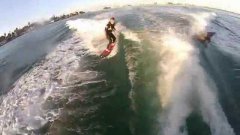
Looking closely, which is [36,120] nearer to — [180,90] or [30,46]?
[180,90]

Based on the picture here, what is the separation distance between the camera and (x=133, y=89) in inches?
814

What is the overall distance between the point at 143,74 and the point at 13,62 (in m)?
13.0

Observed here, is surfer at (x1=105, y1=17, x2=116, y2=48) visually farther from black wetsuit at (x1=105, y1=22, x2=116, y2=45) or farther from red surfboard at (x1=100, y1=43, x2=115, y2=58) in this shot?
red surfboard at (x1=100, y1=43, x2=115, y2=58)

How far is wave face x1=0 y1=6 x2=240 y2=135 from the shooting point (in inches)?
733

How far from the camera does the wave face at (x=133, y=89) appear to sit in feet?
61.1

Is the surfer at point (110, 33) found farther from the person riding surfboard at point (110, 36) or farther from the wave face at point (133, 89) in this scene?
the wave face at point (133, 89)

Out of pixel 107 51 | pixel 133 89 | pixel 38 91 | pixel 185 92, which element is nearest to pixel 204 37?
pixel 107 51

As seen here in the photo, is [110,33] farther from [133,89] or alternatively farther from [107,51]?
[133,89]

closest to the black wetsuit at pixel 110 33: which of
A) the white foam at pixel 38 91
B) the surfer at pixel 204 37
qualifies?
the white foam at pixel 38 91

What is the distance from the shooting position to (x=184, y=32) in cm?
2770

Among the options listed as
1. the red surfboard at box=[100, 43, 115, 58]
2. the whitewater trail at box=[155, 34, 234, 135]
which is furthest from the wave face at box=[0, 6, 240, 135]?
the red surfboard at box=[100, 43, 115, 58]

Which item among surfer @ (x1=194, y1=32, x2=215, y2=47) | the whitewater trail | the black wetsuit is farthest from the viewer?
surfer @ (x1=194, y1=32, x2=215, y2=47)

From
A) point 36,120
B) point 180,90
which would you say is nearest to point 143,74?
point 180,90

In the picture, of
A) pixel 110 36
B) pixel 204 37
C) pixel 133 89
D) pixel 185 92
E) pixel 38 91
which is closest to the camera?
pixel 185 92
